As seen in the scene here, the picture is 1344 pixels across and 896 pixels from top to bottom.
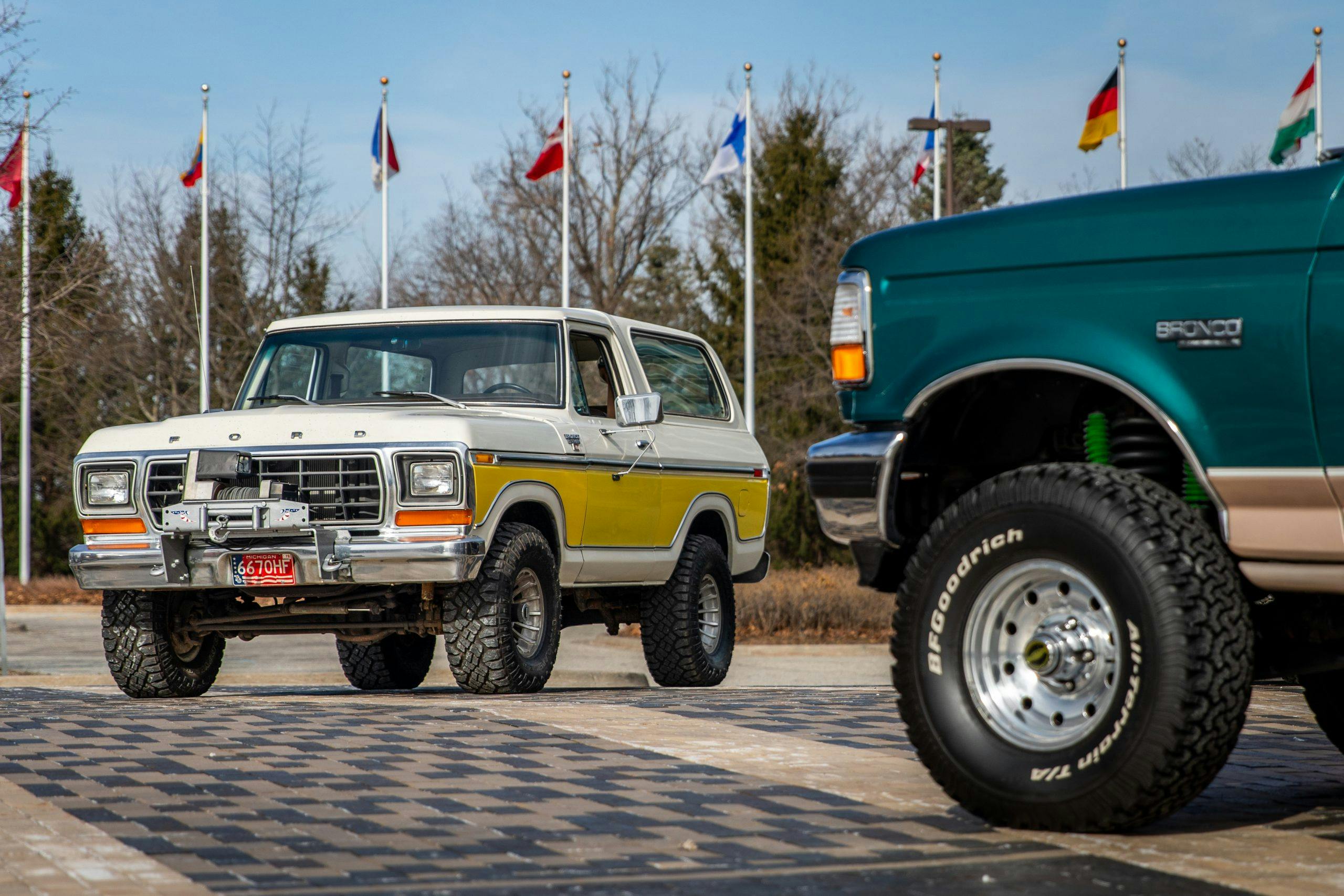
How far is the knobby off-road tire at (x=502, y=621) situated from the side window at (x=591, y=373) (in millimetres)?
1101

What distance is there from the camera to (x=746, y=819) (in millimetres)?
4590

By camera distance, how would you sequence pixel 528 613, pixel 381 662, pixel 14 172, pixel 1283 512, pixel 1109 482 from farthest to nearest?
pixel 14 172 < pixel 381 662 < pixel 528 613 < pixel 1109 482 < pixel 1283 512

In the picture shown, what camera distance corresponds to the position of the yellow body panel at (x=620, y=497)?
29.3 feet

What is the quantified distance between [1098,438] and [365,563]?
461cm

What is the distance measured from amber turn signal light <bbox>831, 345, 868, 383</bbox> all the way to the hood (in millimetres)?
3884

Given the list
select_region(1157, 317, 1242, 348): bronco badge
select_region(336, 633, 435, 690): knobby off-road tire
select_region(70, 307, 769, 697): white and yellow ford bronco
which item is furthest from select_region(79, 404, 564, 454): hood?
select_region(1157, 317, 1242, 348): bronco badge

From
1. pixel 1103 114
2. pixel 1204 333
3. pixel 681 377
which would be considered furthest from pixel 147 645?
pixel 1103 114

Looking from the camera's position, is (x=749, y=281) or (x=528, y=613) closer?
(x=528, y=613)

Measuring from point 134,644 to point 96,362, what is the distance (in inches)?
1144

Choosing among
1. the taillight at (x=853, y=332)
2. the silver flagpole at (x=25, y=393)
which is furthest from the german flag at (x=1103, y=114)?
the taillight at (x=853, y=332)

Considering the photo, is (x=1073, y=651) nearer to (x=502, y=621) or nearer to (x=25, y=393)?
(x=502, y=621)

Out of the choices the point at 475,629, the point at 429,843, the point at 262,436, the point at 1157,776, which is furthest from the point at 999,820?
the point at 262,436

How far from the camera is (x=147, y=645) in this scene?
29.9 feet

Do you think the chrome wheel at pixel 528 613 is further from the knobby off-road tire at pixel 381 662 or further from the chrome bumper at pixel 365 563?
the knobby off-road tire at pixel 381 662
